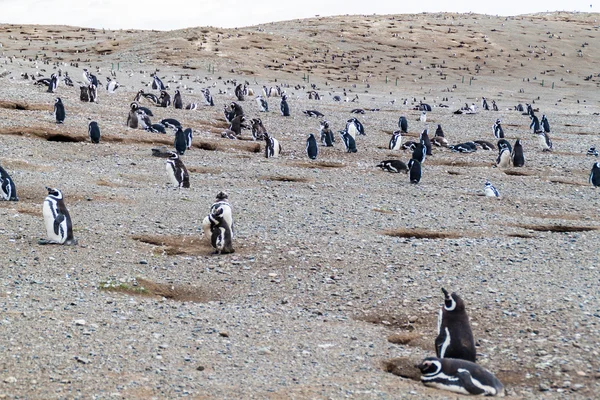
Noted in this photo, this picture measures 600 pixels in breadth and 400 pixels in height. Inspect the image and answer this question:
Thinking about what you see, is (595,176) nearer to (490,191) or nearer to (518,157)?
(518,157)

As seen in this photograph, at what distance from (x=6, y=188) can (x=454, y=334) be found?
603 cm

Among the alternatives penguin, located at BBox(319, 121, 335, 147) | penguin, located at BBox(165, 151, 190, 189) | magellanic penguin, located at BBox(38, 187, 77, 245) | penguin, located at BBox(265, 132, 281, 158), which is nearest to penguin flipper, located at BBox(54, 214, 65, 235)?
magellanic penguin, located at BBox(38, 187, 77, 245)

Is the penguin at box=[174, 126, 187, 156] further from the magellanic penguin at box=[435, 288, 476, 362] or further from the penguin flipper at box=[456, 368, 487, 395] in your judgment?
the penguin flipper at box=[456, 368, 487, 395]

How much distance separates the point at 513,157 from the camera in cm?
1659

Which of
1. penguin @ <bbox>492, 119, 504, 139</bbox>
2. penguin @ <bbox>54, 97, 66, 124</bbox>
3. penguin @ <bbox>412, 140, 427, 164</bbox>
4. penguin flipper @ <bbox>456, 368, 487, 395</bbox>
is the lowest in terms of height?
penguin @ <bbox>492, 119, 504, 139</bbox>

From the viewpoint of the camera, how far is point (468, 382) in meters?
5.32

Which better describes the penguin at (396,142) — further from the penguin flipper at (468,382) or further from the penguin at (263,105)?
the penguin flipper at (468,382)

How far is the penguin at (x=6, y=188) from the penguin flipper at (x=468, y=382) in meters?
6.39

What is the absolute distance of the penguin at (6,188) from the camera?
9961 millimetres

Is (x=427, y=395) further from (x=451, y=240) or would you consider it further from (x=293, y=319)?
(x=451, y=240)

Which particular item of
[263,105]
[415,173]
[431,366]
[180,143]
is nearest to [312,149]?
[180,143]

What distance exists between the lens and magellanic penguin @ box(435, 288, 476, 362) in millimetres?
5840

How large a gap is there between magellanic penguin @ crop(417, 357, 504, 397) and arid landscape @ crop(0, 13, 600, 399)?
9 centimetres

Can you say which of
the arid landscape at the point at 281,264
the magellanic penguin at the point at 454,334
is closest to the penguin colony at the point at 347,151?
the magellanic penguin at the point at 454,334
